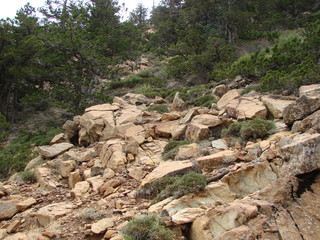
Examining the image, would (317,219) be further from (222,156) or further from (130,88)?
(130,88)

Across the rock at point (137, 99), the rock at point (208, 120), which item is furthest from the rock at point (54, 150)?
the rock at point (208, 120)

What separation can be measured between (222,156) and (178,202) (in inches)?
68.8

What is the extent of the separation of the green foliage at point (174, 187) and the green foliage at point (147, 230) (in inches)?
35.3

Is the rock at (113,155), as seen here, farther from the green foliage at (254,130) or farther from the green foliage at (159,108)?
the green foliage at (254,130)

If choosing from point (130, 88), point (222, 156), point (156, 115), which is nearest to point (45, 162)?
point (156, 115)

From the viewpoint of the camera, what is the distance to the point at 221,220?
12.0ft

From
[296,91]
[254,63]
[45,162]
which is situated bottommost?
[45,162]

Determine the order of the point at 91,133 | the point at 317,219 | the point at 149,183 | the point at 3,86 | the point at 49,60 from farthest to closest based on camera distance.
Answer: the point at 3,86 < the point at 49,60 < the point at 91,133 < the point at 149,183 < the point at 317,219

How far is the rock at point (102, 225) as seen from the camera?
4.40m

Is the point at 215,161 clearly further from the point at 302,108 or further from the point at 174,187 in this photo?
the point at 302,108

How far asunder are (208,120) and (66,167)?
4467mm

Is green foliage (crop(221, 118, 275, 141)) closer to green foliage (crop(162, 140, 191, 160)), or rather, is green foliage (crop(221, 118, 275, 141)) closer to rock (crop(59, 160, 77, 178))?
green foliage (crop(162, 140, 191, 160))

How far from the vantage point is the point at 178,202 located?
15.1 ft

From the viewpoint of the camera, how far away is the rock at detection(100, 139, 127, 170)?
758 centimetres
